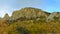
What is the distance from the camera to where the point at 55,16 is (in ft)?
274

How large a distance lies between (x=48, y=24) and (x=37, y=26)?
5.15 metres

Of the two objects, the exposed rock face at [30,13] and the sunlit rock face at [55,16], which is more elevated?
the exposed rock face at [30,13]

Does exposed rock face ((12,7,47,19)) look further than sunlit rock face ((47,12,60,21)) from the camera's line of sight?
Yes

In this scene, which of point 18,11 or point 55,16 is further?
point 18,11

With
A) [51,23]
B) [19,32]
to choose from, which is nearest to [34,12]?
[51,23]

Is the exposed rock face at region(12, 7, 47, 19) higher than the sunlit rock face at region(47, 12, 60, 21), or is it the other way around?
the exposed rock face at region(12, 7, 47, 19)

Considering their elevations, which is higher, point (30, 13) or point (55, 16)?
point (30, 13)

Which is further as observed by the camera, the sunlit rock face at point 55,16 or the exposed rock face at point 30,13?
the exposed rock face at point 30,13

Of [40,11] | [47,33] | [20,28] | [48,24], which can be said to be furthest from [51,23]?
[40,11]

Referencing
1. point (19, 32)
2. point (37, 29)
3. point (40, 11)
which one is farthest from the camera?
point (40, 11)

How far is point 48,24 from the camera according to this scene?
6844cm

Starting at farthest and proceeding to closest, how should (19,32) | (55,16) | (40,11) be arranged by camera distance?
(40,11) < (55,16) < (19,32)

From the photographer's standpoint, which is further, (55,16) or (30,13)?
(30,13)

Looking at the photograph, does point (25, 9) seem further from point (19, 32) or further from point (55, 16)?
point (19, 32)
